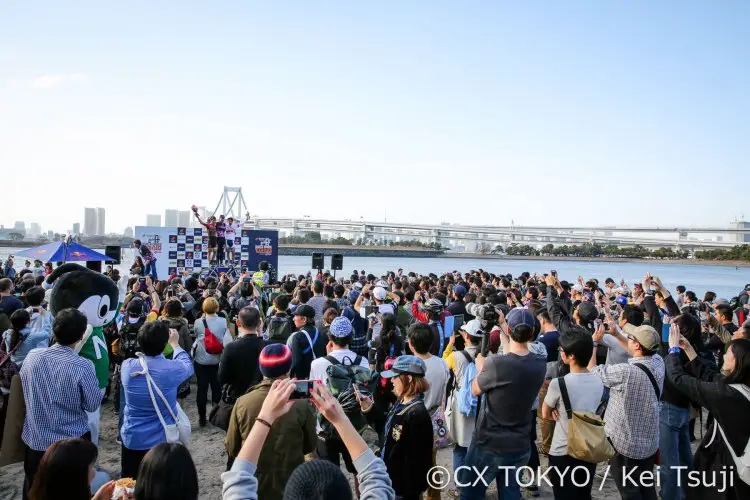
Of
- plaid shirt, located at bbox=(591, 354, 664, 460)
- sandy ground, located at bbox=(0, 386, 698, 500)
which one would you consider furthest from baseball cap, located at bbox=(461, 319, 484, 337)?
sandy ground, located at bbox=(0, 386, 698, 500)

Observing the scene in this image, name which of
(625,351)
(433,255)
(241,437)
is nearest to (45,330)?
(241,437)

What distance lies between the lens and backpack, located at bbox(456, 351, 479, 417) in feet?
10.5

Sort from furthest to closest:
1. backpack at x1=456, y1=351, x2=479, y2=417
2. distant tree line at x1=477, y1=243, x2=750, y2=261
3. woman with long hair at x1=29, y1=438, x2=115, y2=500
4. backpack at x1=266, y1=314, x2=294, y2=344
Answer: distant tree line at x1=477, y1=243, x2=750, y2=261 < backpack at x1=266, y1=314, x2=294, y2=344 < backpack at x1=456, y1=351, x2=479, y2=417 < woman with long hair at x1=29, y1=438, x2=115, y2=500

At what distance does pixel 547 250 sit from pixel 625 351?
67276 millimetres

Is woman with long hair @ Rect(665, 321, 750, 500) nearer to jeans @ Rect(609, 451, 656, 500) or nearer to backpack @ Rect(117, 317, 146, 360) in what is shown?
jeans @ Rect(609, 451, 656, 500)

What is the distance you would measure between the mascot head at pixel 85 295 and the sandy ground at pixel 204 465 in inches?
52.7

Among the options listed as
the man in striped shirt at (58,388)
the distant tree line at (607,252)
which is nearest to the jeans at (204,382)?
the man in striped shirt at (58,388)

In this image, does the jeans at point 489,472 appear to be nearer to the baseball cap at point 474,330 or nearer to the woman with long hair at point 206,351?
the baseball cap at point 474,330

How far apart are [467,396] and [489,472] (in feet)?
1.63

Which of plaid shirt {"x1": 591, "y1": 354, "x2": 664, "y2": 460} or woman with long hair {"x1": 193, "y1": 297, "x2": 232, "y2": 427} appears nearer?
plaid shirt {"x1": 591, "y1": 354, "x2": 664, "y2": 460}

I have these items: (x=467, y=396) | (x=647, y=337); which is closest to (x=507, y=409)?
(x=467, y=396)

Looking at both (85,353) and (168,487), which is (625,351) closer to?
(168,487)

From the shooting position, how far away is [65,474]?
153 centimetres

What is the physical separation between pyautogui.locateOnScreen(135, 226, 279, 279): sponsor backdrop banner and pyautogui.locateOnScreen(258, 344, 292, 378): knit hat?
41.3ft
